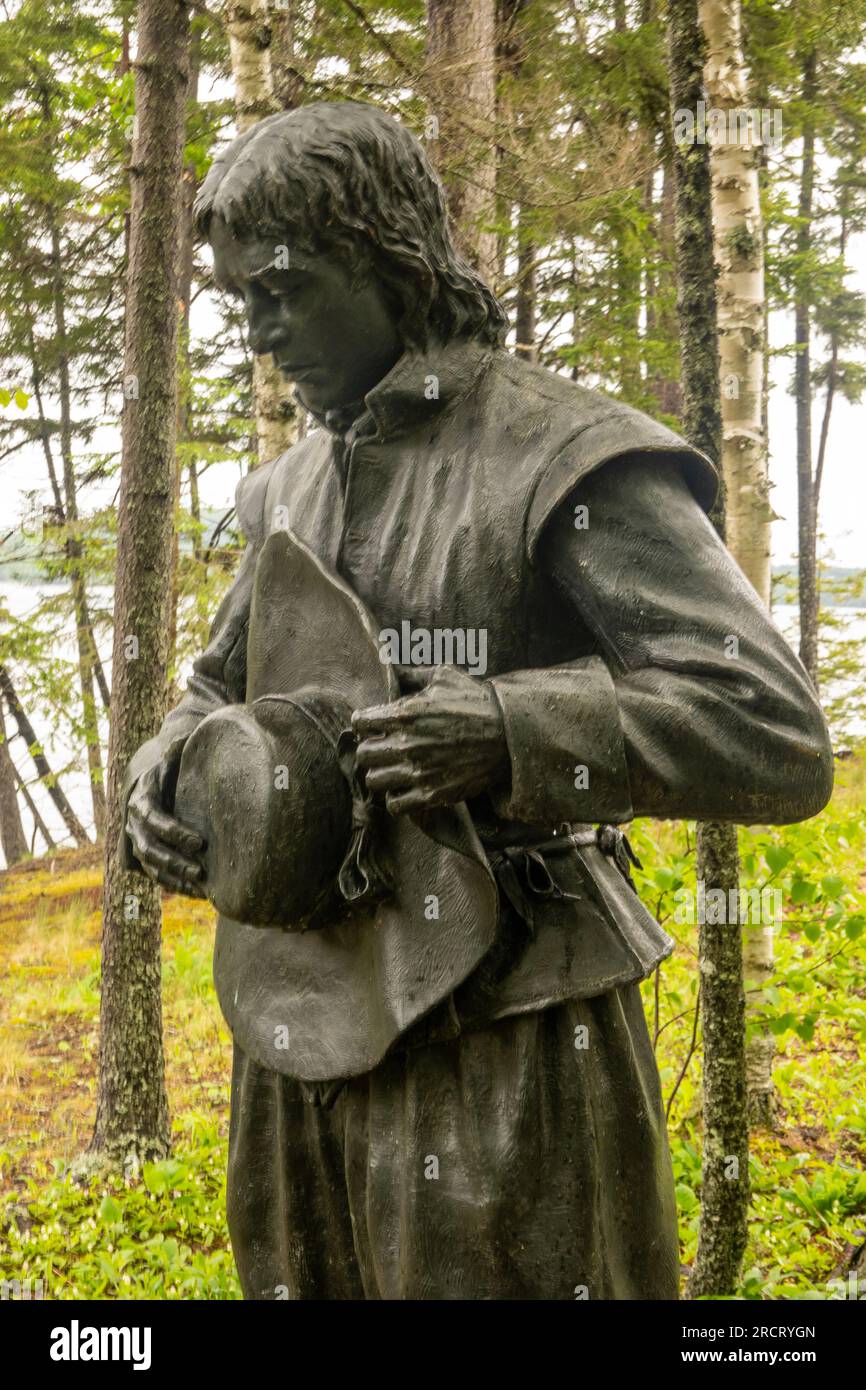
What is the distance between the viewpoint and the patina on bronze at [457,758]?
5.62 ft

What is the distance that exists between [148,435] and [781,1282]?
4368 mm

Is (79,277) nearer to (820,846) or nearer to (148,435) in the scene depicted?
(148,435)

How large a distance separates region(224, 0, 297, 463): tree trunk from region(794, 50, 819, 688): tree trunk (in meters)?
7.08

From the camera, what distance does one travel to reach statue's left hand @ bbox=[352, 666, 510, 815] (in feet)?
5.37

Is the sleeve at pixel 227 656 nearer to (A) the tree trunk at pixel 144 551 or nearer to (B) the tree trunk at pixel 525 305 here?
(A) the tree trunk at pixel 144 551

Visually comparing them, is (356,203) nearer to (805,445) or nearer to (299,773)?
(299,773)

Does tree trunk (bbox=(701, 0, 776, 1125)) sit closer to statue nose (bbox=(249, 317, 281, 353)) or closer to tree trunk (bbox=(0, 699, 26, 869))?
statue nose (bbox=(249, 317, 281, 353))

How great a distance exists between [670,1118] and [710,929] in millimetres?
2385

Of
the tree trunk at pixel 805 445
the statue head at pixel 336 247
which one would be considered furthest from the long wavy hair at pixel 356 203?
the tree trunk at pixel 805 445

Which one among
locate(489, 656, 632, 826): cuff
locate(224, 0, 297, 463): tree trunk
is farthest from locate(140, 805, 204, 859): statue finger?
locate(224, 0, 297, 463): tree trunk

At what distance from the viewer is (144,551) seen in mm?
6094

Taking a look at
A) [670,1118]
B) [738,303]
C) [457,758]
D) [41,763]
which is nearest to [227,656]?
[457,758]

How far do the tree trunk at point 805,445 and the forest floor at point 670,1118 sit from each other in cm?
608
